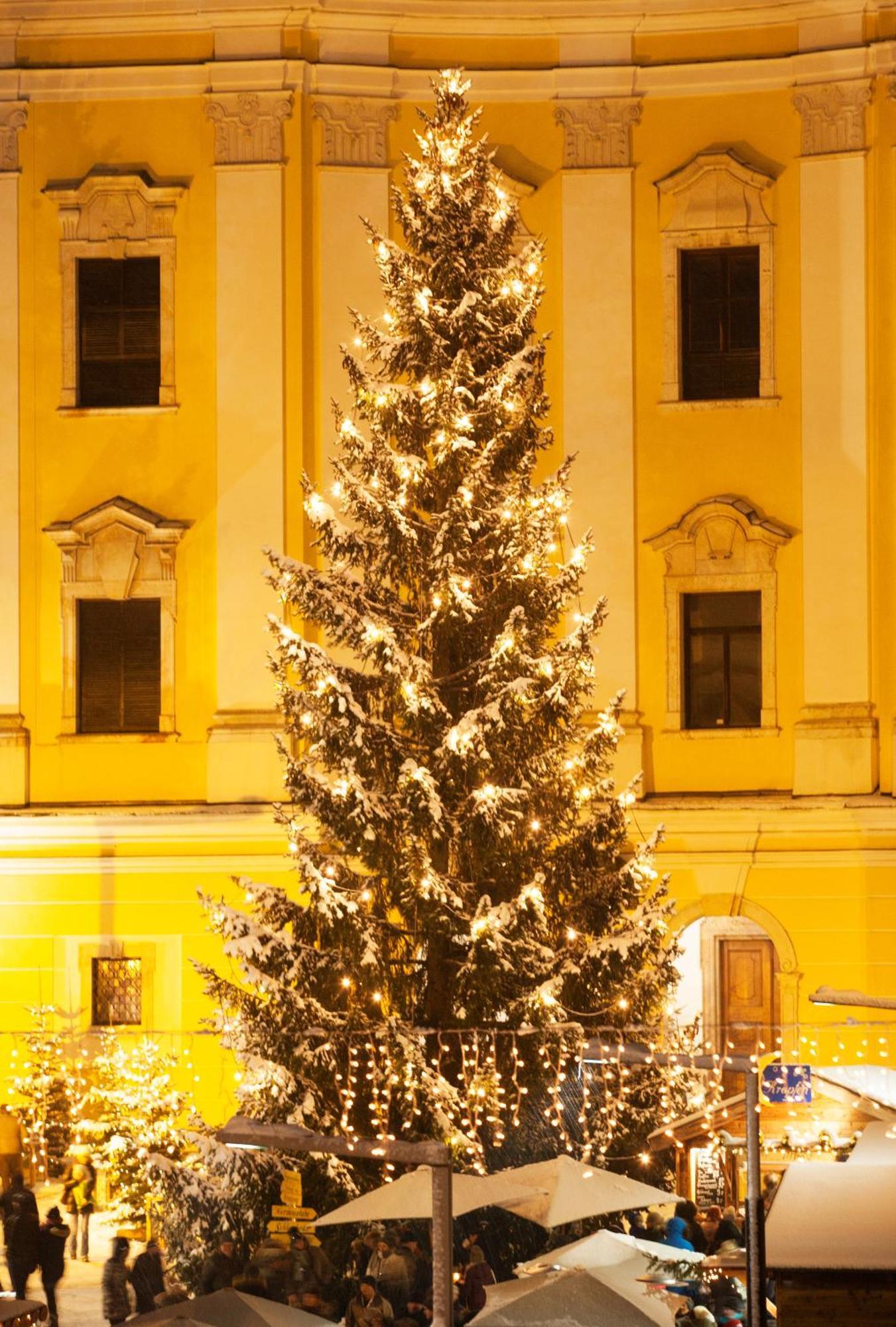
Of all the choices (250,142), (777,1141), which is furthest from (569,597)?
(250,142)

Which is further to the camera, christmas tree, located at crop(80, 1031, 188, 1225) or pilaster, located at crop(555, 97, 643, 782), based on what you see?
pilaster, located at crop(555, 97, 643, 782)

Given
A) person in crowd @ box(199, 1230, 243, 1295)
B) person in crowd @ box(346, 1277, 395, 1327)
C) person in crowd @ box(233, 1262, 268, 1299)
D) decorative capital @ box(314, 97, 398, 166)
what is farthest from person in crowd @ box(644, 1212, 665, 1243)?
decorative capital @ box(314, 97, 398, 166)

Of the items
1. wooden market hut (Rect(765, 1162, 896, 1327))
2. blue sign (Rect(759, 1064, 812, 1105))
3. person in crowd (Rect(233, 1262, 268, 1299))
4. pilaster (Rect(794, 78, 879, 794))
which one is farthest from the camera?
pilaster (Rect(794, 78, 879, 794))

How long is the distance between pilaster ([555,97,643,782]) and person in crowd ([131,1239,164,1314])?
9.84 metres

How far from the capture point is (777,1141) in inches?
926

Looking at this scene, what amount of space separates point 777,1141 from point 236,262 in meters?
11.5

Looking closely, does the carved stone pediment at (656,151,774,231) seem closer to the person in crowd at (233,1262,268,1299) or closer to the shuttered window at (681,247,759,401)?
→ the shuttered window at (681,247,759,401)

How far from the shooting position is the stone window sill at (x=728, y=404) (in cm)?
2831

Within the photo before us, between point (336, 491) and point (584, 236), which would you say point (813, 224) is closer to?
point (584, 236)

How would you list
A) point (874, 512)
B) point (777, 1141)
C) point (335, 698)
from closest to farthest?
1. point (335, 698)
2. point (777, 1141)
3. point (874, 512)

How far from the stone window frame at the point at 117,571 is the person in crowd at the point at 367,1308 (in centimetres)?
1057

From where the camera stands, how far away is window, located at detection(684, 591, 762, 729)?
93.4 feet

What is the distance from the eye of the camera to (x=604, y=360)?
28609 mm

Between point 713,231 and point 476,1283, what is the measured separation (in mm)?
13318
